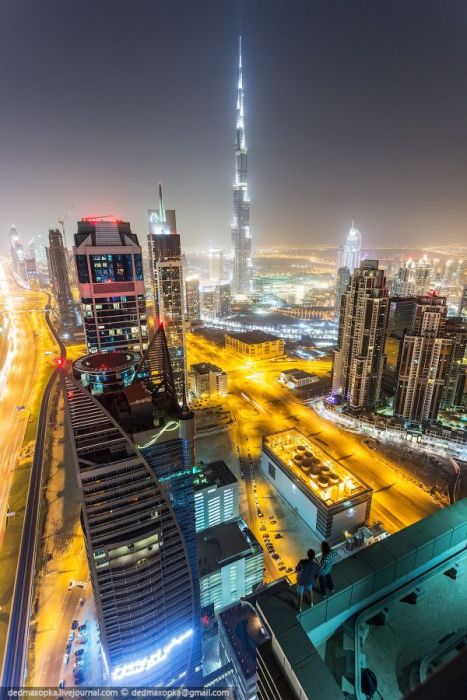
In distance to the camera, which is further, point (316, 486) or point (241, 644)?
point (316, 486)

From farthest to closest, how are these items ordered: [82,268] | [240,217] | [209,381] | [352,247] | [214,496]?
1. [352,247]
2. [240,217]
3. [209,381]
4. [82,268]
5. [214,496]

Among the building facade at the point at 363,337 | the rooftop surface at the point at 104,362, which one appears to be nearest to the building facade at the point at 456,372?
the building facade at the point at 363,337

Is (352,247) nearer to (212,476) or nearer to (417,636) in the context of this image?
(212,476)

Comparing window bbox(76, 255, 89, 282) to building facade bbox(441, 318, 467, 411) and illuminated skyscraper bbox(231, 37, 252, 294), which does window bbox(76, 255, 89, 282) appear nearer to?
building facade bbox(441, 318, 467, 411)

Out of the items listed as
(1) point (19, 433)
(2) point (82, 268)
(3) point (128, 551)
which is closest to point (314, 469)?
(3) point (128, 551)

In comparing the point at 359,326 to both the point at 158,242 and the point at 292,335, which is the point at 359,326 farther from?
the point at 292,335

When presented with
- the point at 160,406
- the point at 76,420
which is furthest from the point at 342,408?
the point at 76,420

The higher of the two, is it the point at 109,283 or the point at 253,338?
the point at 109,283
